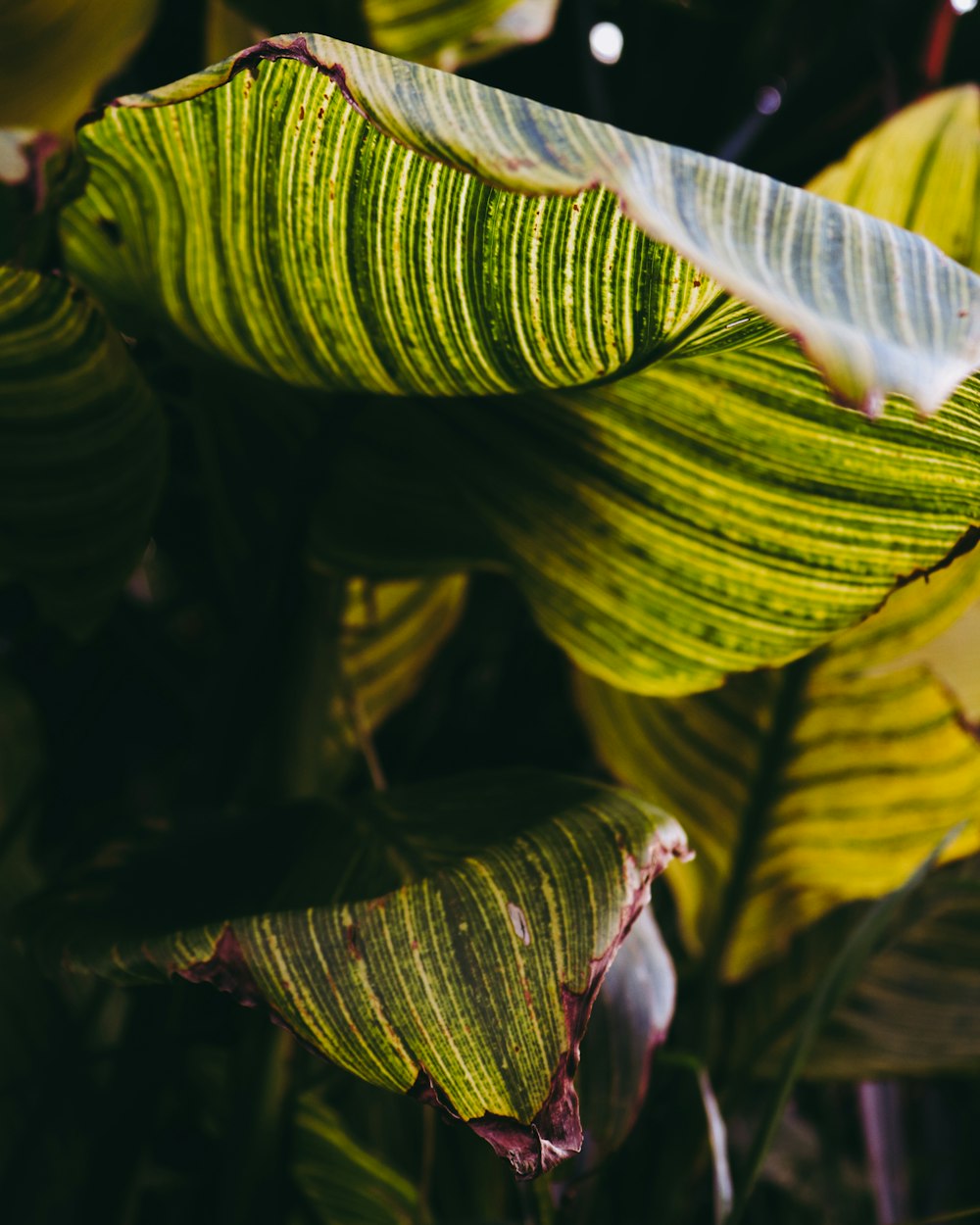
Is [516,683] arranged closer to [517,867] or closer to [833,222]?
[517,867]

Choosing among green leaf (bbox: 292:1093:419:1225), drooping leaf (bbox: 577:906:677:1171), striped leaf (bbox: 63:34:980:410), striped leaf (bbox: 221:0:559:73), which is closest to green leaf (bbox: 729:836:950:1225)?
drooping leaf (bbox: 577:906:677:1171)

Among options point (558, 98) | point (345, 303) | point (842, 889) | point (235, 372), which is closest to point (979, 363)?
point (345, 303)

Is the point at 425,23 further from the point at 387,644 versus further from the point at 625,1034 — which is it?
the point at 625,1034

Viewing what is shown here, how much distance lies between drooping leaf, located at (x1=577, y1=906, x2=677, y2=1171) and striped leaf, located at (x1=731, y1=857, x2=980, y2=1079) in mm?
177

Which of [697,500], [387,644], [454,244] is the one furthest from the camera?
[387,644]

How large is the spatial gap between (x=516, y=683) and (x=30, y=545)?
1.34 ft

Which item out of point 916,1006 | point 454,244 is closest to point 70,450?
point 454,244

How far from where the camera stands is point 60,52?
19.7 inches

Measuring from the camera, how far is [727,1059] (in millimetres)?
615

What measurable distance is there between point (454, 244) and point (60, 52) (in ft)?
1.35

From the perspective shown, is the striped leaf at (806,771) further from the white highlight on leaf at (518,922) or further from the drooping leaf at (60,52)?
the drooping leaf at (60,52)

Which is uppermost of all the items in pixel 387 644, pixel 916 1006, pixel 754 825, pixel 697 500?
pixel 697 500

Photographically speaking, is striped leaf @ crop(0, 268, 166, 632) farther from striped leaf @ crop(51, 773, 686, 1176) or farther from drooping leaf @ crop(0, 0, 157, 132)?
drooping leaf @ crop(0, 0, 157, 132)

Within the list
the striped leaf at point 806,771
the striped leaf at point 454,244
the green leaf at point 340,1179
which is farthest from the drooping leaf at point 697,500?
the green leaf at point 340,1179
